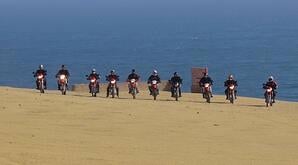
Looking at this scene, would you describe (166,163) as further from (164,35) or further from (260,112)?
(164,35)

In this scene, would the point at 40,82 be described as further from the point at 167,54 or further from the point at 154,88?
the point at 167,54

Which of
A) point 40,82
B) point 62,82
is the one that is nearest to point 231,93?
point 62,82

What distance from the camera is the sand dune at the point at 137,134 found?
46.3ft

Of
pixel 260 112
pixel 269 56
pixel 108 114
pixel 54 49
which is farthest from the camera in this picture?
pixel 54 49

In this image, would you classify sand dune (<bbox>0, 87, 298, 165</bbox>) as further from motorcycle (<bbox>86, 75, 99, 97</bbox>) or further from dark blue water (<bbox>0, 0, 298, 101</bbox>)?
dark blue water (<bbox>0, 0, 298, 101</bbox>)

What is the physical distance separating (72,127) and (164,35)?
162 metres

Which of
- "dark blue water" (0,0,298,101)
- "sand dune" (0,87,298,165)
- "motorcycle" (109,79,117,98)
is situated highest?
"dark blue water" (0,0,298,101)

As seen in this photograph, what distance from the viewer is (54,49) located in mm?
145500

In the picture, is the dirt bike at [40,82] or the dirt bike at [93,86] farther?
the dirt bike at [93,86]

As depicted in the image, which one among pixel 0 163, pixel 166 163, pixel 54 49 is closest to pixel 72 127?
pixel 166 163

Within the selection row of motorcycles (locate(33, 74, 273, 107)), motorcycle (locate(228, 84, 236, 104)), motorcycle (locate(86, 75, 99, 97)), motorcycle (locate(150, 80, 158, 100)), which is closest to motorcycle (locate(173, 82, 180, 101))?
row of motorcycles (locate(33, 74, 273, 107))

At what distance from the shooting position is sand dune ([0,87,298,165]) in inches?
556

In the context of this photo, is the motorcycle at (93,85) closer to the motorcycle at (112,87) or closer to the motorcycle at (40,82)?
the motorcycle at (112,87)

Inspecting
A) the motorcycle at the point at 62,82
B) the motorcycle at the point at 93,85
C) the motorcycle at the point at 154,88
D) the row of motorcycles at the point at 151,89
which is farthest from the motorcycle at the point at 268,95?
the motorcycle at the point at 62,82
